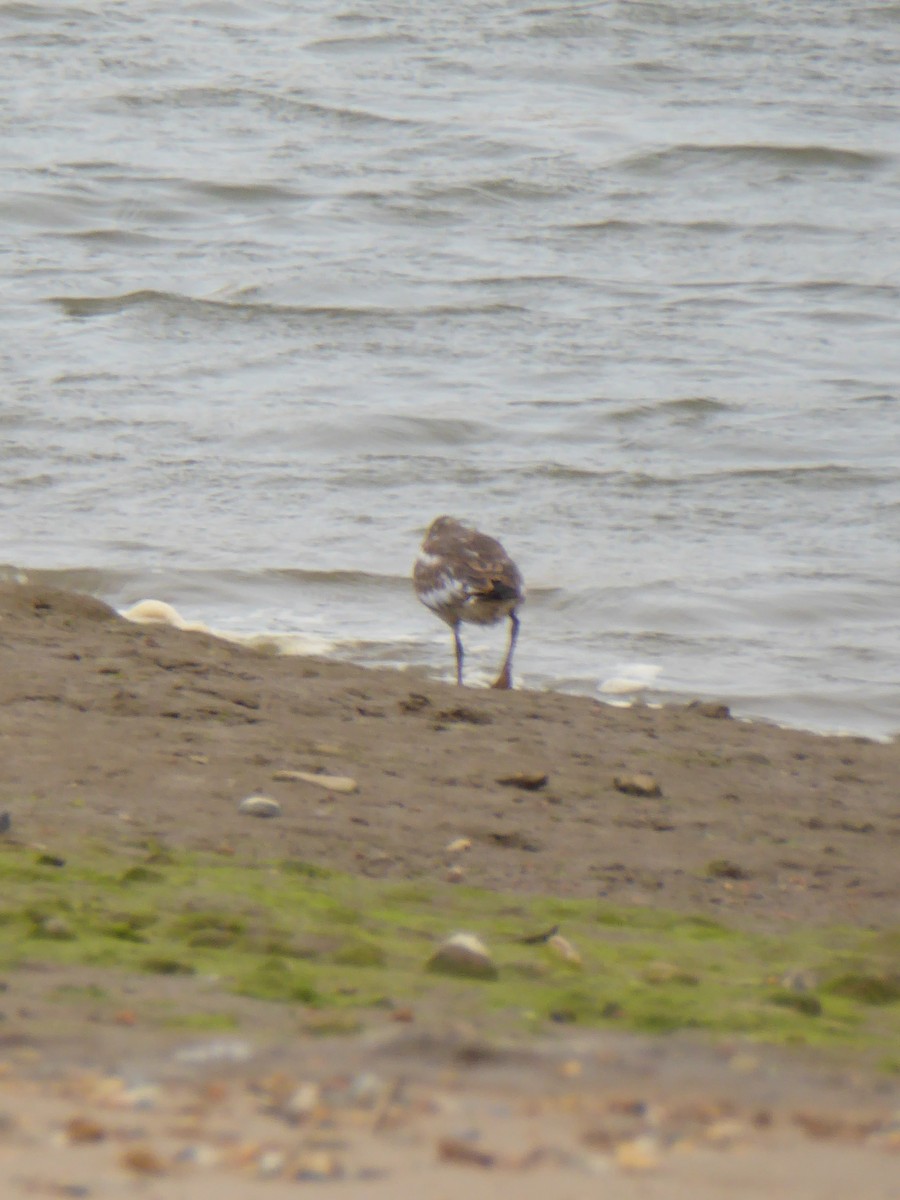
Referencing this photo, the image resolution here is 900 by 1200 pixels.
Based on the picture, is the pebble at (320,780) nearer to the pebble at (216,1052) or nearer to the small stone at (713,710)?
the pebble at (216,1052)

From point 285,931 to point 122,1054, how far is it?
802mm

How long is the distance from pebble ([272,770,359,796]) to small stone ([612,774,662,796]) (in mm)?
844

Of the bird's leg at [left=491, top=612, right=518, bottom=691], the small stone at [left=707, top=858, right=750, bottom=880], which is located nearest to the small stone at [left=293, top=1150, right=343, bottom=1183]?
the small stone at [left=707, top=858, right=750, bottom=880]

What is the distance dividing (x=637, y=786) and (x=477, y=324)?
997cm

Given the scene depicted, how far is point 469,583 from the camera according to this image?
7766 mm

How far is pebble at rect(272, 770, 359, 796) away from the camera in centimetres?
499

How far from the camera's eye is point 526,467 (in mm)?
11875

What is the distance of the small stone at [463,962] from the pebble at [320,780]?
1530mm

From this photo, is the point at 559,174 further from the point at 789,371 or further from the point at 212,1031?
the point at 212,1031

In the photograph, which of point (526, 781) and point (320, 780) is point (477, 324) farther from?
point (320, 780)

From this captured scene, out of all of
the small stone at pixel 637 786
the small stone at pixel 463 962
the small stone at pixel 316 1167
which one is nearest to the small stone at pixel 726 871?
the small stone at pixel 637 786

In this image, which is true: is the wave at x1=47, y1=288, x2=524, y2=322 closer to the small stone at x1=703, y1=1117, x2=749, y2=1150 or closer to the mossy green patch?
the mossy green patch

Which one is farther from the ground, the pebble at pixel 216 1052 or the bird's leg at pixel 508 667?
the pebble at pixel 216 1052

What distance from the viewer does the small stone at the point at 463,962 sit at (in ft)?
11.2
